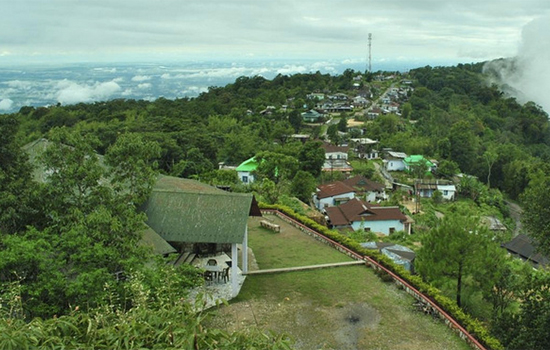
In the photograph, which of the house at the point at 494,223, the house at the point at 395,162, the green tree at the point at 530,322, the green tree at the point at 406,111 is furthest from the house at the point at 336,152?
the green tree at the point at 530,322

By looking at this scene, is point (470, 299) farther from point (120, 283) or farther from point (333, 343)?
point (120, 283)

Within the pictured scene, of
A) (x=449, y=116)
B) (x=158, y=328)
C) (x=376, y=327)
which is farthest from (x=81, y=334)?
(x=449, y=116)

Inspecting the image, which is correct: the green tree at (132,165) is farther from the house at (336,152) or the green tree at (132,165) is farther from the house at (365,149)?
the house at (365,149)

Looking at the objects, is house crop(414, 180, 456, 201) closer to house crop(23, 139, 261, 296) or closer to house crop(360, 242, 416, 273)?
house crop(360, 242, 416, 273)

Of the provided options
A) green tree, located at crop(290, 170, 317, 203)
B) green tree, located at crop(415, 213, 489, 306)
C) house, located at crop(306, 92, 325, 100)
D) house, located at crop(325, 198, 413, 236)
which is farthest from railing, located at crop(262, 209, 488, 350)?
house, located at crop(306, 92, 325, 100)

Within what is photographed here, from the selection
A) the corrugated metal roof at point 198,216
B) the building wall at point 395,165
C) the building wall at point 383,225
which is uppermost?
the corrugated metal roof at point 198,216
